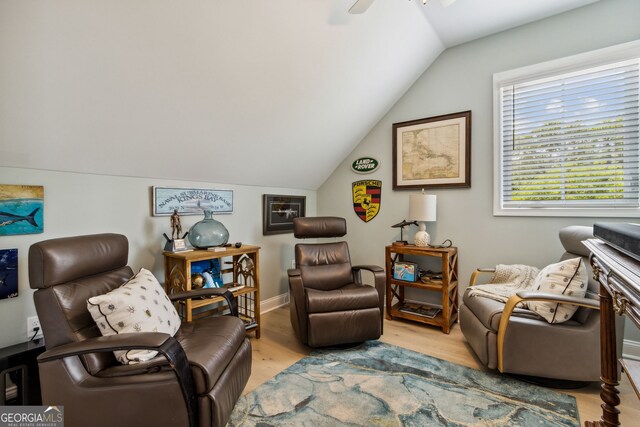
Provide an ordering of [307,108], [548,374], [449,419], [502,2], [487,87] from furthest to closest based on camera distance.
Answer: [487,87]
[307,108]
[502,2]
[548,374]
[449,419]

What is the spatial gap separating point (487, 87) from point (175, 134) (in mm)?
2901

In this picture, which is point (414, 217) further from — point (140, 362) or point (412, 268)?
point (140, 362)

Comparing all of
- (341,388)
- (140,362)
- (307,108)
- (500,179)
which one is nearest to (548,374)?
(341,388)

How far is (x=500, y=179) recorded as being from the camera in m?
2.97

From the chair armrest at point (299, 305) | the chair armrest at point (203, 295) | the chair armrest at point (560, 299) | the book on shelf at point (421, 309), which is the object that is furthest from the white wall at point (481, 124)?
the chair armrest at point (203, 295)

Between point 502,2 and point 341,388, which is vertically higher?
point 502,2

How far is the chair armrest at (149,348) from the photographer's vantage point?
1233 mm

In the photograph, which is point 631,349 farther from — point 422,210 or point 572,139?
point 422,210

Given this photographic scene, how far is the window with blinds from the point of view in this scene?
8.02ft

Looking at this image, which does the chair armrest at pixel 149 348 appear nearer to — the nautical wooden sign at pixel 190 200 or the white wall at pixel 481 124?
the nautical wooden sign at pixel 190 200

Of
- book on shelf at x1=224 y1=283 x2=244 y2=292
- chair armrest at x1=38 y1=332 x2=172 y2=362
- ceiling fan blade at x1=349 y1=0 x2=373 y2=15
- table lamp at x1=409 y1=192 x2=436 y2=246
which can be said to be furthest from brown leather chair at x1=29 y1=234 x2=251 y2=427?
table lamp at x1=409 y1=192 x2=436 y2=246

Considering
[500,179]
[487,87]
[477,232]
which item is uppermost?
[487,87]

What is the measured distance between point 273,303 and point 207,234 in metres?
1.43

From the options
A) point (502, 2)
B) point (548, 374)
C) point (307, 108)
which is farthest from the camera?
point (307, 108)
